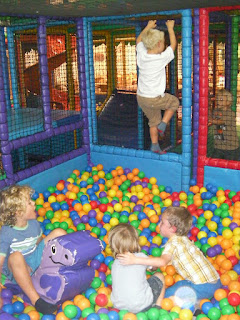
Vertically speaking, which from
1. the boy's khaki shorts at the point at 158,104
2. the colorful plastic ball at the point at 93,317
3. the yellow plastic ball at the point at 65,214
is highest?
the boy's khaki shorts at the point at 158,104

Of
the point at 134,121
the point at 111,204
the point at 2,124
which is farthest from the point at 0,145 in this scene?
the point at 134,121

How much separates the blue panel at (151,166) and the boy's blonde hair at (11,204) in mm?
2248

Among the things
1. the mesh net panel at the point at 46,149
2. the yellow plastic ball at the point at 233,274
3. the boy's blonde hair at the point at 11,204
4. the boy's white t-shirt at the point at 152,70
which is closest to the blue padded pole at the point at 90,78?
the boy's white t-shirt at the point at 152,70

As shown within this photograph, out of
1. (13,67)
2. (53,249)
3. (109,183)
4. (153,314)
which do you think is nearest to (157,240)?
(153,314)

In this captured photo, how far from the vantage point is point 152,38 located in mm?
4090

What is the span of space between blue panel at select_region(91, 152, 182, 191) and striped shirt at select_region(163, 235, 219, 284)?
1940mm

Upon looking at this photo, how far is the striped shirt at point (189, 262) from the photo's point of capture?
8.66 feet

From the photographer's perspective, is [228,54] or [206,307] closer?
[206,307]

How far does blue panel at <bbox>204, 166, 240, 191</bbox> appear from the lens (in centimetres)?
433

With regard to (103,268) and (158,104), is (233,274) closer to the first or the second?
(103,268)

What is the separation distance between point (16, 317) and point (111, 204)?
1848 millimetres

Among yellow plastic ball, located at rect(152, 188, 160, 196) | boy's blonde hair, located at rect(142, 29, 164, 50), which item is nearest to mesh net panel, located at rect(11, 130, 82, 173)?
yellow plastic ball, located at rect(152, 188, 160, 196)

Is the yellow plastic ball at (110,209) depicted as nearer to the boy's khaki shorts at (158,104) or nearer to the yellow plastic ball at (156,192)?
the yellow plastic ball at (156,192)

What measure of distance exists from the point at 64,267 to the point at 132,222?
1359 millimetres
